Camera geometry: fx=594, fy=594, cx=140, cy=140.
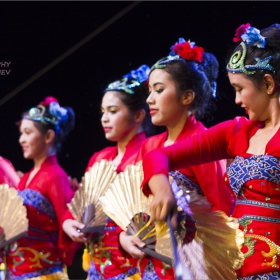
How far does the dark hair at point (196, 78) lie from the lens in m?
2.82

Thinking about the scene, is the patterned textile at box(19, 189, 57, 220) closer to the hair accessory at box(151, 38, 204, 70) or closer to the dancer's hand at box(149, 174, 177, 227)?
the hair accessory at box(151, 38, 204, 70)

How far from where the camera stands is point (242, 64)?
6.61ft

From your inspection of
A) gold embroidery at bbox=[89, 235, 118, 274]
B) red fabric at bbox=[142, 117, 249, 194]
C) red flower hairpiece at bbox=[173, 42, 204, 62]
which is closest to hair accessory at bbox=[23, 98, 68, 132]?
gold embroidery at bbox=[89, 235, 118, 274]

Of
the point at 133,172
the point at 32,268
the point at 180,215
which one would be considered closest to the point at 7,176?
the point at 32,268

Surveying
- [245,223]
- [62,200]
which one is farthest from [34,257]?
[245,223]

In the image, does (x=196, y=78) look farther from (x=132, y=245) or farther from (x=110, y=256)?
(x=110, y=256)

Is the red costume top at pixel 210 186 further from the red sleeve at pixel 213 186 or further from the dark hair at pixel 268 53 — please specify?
the dark hair at pixel 268 53

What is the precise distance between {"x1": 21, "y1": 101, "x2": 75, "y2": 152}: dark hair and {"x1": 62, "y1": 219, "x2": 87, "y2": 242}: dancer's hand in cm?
90

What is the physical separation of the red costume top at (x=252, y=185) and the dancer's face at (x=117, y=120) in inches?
54.8

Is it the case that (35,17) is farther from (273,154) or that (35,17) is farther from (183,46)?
(273,154)

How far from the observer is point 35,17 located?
375 cm

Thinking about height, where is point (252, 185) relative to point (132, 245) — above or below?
above

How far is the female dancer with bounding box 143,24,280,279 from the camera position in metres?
1.87

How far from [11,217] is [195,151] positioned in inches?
74.3
